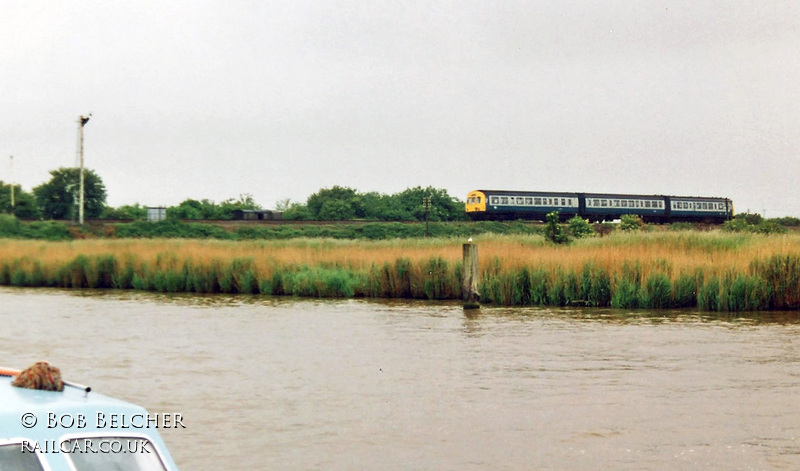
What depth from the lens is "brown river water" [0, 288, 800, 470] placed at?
8.97m

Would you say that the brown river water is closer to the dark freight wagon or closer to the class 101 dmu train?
the class 101 dmu train

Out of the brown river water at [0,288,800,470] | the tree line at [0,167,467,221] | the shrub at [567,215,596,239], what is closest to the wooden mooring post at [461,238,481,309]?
the brown river water at [0,288,800,470]

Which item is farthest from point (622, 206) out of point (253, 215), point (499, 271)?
point (499, 271)

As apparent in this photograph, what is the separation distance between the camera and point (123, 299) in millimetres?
26641

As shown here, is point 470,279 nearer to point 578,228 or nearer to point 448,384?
point 448,384

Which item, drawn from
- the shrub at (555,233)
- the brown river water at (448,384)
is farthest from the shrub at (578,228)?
the brown river water at (448,384)

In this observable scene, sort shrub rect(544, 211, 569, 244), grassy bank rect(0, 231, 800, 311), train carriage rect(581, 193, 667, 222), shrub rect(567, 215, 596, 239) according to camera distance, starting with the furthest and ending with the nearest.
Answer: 1. train carriage rect(581, 193, 667, 222)
2. shrub rect(567, 215, 596, 239)
3. shrub rect(544, 211, 569, 244)
4. grassy bank rect(0, 231, 800, 311)

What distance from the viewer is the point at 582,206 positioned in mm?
69750

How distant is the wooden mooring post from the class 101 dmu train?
4457 cm

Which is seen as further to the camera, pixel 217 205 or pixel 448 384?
pixel 217 205

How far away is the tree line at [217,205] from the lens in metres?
71.9

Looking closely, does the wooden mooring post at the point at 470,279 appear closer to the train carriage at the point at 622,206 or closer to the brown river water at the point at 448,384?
the brown river water at the point at 448,384

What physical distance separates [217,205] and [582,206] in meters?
38.7

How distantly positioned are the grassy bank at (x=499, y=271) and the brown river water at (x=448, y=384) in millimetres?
1630
